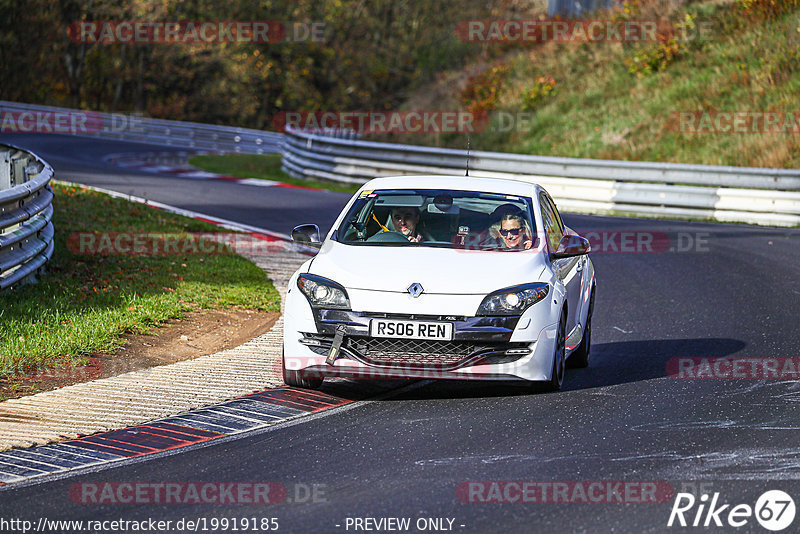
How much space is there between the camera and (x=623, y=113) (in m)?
31.0

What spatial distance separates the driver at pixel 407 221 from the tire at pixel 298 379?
1.35m

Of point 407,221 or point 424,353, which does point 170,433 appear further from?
point 407,221

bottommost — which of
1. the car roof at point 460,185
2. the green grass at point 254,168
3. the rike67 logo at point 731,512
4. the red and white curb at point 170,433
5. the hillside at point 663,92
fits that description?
the green grass at point 254,168

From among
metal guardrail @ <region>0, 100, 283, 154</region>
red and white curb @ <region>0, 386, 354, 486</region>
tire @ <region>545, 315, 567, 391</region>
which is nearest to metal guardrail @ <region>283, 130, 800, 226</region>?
tire @ <region>545, 315, 567, 391</region>

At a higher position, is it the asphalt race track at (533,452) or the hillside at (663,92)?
the hillside at (663,92)

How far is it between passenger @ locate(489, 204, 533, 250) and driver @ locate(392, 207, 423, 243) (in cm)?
58

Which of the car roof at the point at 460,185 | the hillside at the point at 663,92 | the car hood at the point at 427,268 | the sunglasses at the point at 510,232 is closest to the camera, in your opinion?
the car hood at the point at 427,268

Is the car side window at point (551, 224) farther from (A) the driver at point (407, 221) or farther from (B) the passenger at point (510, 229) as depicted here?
(A) the driver at point (407, 221)

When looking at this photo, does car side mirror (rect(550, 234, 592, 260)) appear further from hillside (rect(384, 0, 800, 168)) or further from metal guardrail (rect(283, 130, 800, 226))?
hillside (rect(384, 0, 800, 168))

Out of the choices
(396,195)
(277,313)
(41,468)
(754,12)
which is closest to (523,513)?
(41,468)

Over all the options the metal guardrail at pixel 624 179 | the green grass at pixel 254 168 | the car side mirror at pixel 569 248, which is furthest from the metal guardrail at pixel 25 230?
the green grass at pixel 254 168

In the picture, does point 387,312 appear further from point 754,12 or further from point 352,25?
point 352,25

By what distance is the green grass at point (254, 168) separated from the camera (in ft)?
85.9

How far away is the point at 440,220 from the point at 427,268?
44.0 inches
